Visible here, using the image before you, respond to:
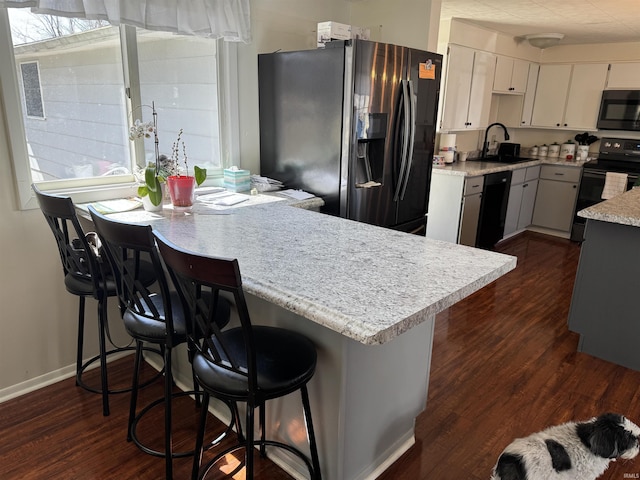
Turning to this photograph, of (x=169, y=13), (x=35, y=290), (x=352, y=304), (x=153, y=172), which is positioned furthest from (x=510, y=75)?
(x=35, y=290)

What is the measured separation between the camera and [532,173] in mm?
5258

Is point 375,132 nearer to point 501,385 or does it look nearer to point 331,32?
point 331,32

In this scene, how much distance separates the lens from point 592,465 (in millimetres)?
Result: 1524

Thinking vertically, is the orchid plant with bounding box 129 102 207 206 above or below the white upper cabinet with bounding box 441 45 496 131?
below

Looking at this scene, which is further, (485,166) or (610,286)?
(485,166)

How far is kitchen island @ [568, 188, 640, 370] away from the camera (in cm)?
256

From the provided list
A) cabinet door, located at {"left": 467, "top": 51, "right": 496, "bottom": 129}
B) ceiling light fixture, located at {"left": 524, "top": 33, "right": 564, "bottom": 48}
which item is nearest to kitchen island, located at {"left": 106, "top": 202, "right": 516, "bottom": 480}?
cabinet door, located at {"left": 467, "top": 51, "right": 496, "bottom": 129}

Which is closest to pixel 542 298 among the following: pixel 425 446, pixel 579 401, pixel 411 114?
pixel 579 401

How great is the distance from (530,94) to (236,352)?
5520 millimetres

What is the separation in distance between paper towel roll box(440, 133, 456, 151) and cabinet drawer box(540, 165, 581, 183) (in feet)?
4.76

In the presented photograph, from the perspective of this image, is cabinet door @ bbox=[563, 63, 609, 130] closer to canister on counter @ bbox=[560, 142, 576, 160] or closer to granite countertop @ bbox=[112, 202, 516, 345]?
canister on counter @ bbox=[560, 142, 576, 160]

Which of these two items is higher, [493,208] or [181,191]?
[181,191]

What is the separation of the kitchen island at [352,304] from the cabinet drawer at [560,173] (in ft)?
13.5

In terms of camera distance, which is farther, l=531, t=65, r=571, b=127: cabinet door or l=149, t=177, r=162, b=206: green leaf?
l=531, t=65, r=571, b=127: cabinet door
